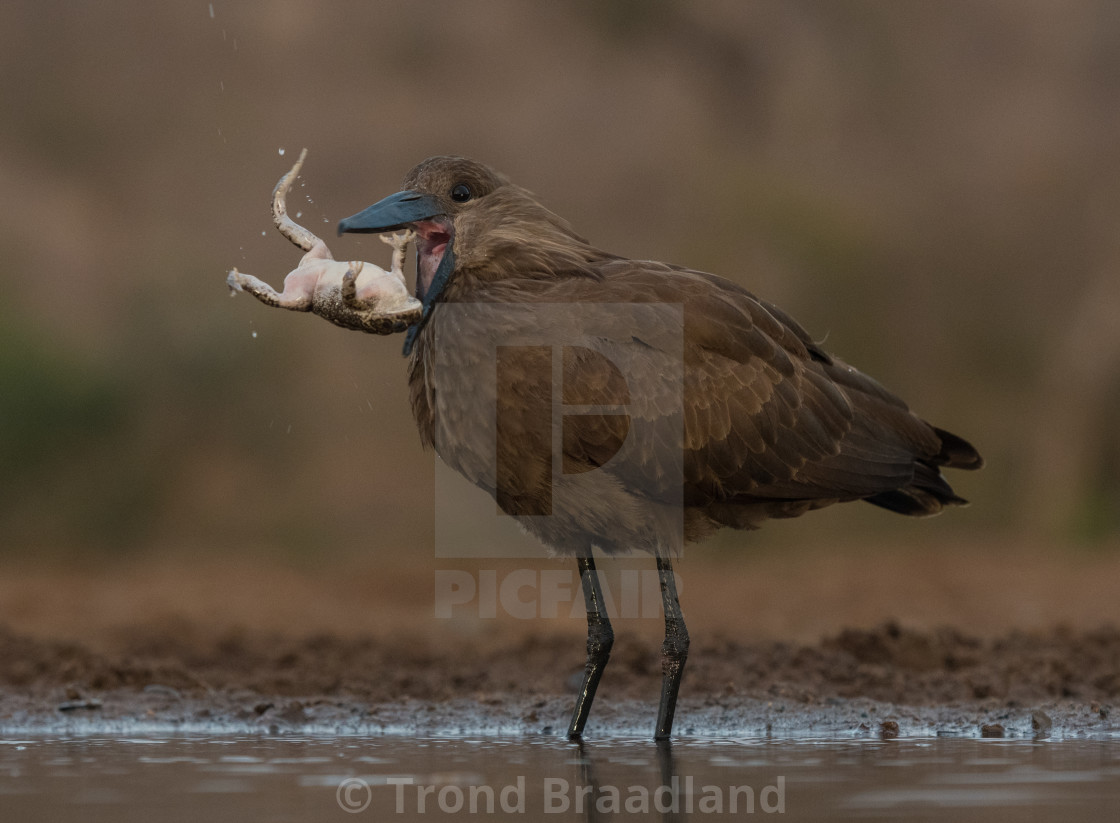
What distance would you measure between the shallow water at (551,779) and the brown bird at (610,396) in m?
0.80

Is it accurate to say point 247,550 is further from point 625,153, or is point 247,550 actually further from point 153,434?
point 625,153

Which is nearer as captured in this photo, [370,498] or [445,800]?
[445,800]

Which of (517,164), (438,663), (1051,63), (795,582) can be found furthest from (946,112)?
(438,663)

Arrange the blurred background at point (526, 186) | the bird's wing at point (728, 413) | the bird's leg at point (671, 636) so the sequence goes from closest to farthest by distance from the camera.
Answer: the bird's wing at point (728, 413)
the bird's leg at point (671, 636)
the blurred background at point (526, 186)

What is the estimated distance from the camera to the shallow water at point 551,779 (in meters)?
3.89

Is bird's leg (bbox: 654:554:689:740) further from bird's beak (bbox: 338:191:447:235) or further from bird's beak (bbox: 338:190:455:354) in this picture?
bird's beak (bbox: 338:191:447:235)

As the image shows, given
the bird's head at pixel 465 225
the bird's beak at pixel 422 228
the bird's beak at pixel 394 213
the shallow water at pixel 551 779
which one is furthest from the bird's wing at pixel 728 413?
the shallow water at pixel 551 779

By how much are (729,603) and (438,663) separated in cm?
330

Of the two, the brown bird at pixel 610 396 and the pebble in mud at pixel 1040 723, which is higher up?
the brown bird at pixel 610 396

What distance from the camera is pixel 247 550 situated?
11781 millimetres

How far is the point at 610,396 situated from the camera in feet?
18.0

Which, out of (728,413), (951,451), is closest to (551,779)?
(728,413)

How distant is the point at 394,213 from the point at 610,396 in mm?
1039

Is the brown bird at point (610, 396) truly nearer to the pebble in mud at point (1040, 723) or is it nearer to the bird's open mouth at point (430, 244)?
the bird's open mouth at point (430, 244)
